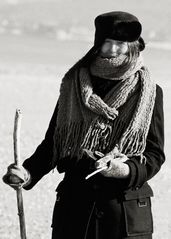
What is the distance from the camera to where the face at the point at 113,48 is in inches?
155

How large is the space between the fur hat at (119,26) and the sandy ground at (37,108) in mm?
3371

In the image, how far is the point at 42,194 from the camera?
333 inches

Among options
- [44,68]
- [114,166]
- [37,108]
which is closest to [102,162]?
[114,166]

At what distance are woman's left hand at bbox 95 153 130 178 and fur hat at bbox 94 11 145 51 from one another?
54cm

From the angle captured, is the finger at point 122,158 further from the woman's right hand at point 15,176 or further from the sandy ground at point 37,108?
the sandy ground at point 37,108

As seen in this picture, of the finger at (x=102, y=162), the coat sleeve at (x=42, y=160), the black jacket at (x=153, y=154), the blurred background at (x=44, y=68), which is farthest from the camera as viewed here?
the blurred background at (x=44, y=68)

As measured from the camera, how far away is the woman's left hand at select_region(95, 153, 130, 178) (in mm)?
3707

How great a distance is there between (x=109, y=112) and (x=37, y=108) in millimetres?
10287

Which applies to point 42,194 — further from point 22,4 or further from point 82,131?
point 22,4

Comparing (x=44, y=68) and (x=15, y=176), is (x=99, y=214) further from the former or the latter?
(x=44, y=68)

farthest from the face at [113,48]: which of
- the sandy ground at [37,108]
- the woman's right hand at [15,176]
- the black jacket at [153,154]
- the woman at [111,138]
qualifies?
the sandy ground at [37,108]

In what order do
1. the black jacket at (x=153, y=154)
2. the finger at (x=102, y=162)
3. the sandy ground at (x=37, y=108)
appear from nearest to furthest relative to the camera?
the finger at (x=102, y=162)
the black jacket at (x=153, y=154)
the sandy ground at (x=37, y=108)

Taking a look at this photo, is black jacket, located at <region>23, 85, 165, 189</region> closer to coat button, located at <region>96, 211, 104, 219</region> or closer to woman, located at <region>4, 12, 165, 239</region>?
woman, located at <region>4, 12, 165, 239</region>

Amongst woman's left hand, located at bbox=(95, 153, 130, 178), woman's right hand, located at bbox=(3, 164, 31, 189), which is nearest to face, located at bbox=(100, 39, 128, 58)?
woman's left hand, located at bbox=(95, 153, 130, 178)
